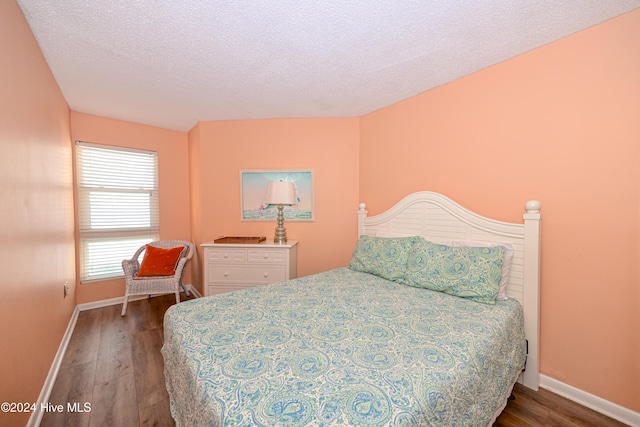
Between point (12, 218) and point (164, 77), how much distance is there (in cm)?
155

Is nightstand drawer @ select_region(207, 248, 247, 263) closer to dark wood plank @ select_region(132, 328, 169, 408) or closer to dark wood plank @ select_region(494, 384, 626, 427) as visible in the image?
dark wood plank @ select_region(132, 328, 169, 408)

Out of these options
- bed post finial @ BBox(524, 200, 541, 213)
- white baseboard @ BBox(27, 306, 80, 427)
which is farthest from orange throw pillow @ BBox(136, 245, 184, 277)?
bed post finial @ BBox(524, 200, 541, 213)

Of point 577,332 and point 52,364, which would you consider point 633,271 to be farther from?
point 52,364

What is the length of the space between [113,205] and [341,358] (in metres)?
3.69

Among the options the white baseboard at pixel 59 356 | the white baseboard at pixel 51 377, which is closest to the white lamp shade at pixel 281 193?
the white baseboard at pixel 59 356

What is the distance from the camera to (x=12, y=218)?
1364 millimetres

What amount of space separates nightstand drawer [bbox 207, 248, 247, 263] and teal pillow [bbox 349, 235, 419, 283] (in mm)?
1282

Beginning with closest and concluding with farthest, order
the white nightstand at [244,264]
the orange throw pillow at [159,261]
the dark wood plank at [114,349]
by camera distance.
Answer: the dark wood plank at [114,349] → the white nightstand at [244,264] → the orange throw pillow at [159,261]

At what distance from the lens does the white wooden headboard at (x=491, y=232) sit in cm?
183

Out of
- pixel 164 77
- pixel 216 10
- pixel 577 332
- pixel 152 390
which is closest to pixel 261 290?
pixel 152 390

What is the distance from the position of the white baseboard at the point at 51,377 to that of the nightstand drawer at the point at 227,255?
4.56 ft

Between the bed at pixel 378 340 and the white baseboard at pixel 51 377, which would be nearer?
the bed at pixel 378 340

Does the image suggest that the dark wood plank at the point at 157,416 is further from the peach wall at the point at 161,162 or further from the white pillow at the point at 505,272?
the peach wall at the point at 161,162

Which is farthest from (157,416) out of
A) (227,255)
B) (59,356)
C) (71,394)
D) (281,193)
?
(281,193)
